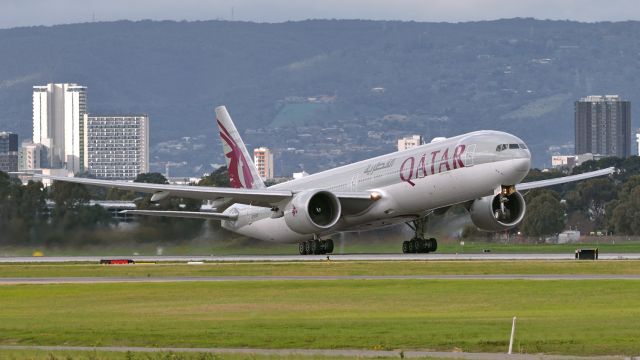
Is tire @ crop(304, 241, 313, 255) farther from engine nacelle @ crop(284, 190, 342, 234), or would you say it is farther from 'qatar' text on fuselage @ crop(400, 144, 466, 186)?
'qatar' text on fuselage @ crop(400, 144, 466, 186)

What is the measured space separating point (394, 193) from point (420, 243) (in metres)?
4.41

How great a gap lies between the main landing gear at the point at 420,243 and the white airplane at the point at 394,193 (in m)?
0.05

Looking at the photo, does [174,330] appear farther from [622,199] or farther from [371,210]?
[622,199]

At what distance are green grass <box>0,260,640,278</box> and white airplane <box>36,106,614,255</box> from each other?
234 inches

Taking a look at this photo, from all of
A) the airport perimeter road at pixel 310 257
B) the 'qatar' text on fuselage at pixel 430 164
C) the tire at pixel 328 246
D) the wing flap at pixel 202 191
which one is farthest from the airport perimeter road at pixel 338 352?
the tire at pixel 328 246

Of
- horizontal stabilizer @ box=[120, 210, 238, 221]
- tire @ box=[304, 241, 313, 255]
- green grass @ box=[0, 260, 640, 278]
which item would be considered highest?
horizontal stabilizer @ box=[120, 210, 238, 221]

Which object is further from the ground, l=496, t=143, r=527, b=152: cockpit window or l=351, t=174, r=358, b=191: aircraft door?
l=496, t=143, r=527, b=152: cockpit window

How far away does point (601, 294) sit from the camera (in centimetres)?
4753

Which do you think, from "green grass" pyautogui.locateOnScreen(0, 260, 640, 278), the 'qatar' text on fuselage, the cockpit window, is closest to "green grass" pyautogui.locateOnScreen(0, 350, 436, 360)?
"green grass" pyautogui.locateOnScreen(0, 260, 640, 278)

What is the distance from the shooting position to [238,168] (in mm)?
88875

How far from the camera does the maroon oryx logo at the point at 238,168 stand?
289ft

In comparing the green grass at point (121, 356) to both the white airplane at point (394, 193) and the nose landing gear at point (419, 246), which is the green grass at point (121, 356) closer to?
the white airplane at point (394, 193)

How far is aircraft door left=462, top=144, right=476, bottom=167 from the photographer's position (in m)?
70.9

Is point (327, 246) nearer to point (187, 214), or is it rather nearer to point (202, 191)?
point (202, 191)
